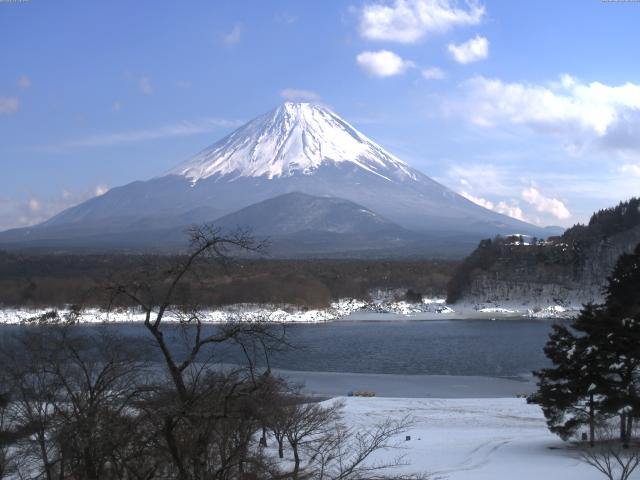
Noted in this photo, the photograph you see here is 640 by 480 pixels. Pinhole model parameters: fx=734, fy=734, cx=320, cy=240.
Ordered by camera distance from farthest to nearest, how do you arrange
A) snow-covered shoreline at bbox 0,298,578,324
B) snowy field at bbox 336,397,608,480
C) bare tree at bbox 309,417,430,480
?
snow-covered shoreline at bbox 0,298,578,324, snowy field at bbox 336,397,608,480, bare tree at bbox 309,417,430,480

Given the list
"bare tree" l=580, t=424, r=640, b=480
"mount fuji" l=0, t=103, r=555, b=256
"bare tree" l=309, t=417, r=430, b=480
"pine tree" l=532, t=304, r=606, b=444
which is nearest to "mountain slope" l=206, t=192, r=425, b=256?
"mount fuji" l=0, t=103, r=555, b=256

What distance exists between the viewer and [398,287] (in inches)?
2527

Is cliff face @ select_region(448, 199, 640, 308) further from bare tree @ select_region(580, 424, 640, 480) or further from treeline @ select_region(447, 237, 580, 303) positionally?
bare tree @ select_region(580, 424, 640, 480)

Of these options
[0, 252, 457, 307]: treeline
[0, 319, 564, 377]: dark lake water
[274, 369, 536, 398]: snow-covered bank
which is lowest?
[274, 369, 536, 398]: snow-covered bank

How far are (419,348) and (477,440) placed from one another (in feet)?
51.7

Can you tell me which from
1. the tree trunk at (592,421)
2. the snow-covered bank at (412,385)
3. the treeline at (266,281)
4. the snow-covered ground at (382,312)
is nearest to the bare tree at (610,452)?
the tree trunk at (592,421)

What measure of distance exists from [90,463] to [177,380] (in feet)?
2.68

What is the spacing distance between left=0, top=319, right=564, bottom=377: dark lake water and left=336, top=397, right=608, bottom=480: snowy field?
112 inches

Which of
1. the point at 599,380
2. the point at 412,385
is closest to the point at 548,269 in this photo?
the point at 412,385

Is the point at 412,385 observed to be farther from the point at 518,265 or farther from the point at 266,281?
the point at 518,265

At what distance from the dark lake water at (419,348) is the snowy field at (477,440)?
2.85m

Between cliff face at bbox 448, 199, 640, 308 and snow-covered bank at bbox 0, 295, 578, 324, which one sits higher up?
cliff face at bbox 448, 199, 640, 308

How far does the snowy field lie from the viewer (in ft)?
35.3

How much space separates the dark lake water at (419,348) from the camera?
24109mm
